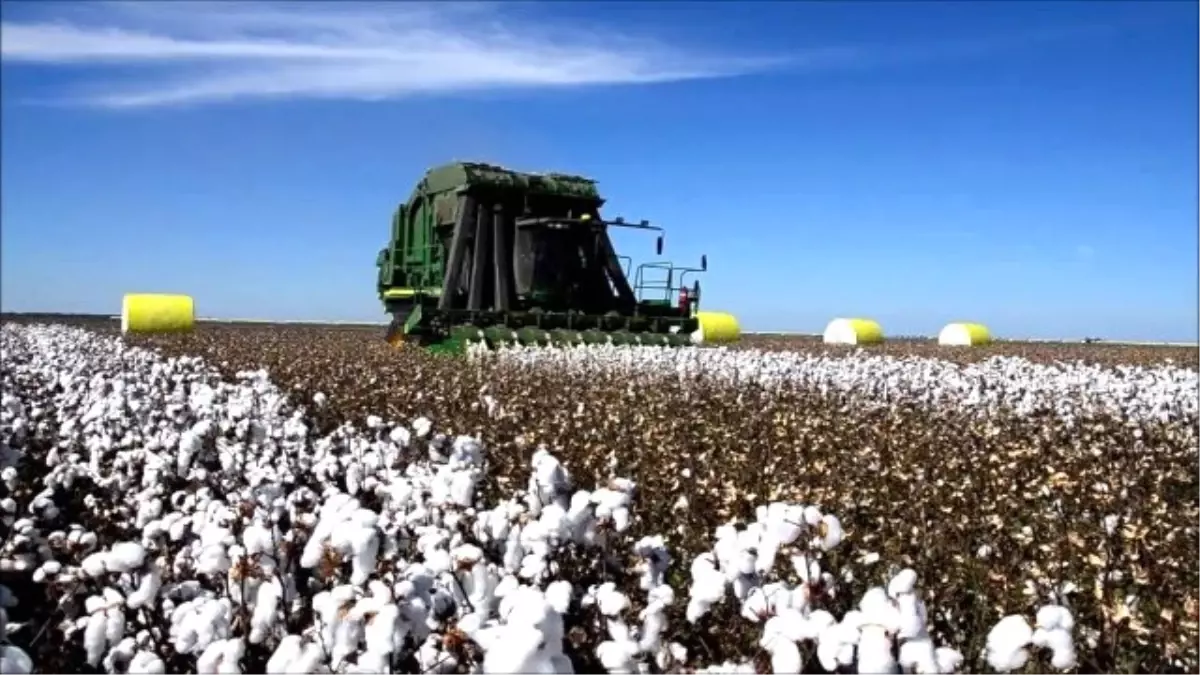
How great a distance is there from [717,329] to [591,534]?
2896cm

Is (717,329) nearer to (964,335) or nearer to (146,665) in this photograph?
(964,335)

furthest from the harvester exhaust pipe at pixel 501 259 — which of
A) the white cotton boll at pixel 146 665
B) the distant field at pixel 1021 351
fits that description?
the white cotton boll at pixel 146 665

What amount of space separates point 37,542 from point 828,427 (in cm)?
643

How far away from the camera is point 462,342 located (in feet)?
63.0

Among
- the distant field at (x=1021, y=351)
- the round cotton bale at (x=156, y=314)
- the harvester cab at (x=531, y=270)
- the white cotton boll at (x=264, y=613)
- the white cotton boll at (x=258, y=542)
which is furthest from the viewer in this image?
the round cotton bale at (x=156, y=314)

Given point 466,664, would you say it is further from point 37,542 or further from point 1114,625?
point 37,542

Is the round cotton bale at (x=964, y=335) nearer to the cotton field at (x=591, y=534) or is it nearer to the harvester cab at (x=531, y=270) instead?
the harvester cab at (x=531, y=270)

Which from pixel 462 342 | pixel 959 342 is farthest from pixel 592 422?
pixel 959 342

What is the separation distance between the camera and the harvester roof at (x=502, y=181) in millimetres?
21922

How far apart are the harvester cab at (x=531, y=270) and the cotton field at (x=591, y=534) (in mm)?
8079

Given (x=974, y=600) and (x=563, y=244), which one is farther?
(x=563, y=244)

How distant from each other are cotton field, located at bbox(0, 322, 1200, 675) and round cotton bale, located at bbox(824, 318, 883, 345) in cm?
2344

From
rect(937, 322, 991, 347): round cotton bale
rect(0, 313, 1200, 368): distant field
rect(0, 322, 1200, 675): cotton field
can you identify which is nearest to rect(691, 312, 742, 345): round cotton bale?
rect(0, 313, 1200, 368): distant field

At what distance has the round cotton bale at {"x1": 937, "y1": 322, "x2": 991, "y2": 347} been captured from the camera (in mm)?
37531
